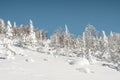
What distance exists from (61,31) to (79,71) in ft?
276

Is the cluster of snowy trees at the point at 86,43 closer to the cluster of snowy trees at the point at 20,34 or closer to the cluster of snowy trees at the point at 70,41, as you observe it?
the cluster of snowy trees at the point at 70,41

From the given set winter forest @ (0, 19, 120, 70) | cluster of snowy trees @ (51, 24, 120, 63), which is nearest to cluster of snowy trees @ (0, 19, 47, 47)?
winter forest @ (0, 19, 120, 70)

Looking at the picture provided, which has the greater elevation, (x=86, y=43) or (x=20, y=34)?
(x=20, y=34)

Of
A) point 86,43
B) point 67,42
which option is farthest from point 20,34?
point 86,43

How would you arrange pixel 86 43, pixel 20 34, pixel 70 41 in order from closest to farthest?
1. pixel 86 43
2. pixel 70 41
3. pixel 20 34

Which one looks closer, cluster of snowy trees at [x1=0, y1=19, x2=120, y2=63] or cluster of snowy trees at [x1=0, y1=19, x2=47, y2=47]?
cluster of snowy trees at [x1=0, y1=19, x2=120, y2=63]

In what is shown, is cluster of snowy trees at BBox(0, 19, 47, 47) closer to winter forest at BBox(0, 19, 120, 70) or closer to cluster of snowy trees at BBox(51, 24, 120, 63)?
winter forest at BBox(0, 19, 120, 70)

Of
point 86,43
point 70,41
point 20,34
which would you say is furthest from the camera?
point 20,34

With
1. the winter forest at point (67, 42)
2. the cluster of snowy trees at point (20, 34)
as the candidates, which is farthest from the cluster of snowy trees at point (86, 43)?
the cluster of snowy trees at point (20, 34)

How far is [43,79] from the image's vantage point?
1788cm

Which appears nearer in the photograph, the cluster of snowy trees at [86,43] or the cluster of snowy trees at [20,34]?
the cluster of snowy trees at [86,43]

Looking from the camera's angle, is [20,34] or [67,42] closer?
[67,42]

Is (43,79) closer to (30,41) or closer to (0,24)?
(30,41)

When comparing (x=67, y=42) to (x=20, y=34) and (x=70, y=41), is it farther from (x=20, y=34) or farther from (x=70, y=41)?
(x=20, y=34)
